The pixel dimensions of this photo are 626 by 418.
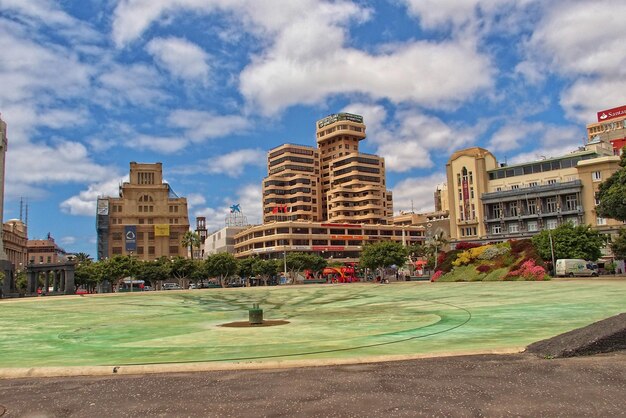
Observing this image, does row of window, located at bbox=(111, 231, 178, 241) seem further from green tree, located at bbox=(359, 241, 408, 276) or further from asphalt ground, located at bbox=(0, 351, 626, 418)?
asphalt ground, located at bbox=(0, 351, 626, 418)

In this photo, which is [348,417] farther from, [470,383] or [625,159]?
[625,159]

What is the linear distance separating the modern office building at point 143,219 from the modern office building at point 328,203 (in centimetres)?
2428

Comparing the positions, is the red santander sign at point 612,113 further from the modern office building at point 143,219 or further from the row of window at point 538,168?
the modern office building at point 143,219

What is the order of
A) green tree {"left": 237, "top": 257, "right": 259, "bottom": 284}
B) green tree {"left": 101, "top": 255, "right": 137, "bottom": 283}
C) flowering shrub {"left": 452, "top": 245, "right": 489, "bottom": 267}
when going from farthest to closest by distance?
green tree {"left": 237, "top": 257, "right": 259, "bottom": 284}
green tree {"left": 101, "top": 255, "right": 137, "bottom": 283}
flowering shrub {"left": 452, "top": 245, "right": 489, "bottom": 267}

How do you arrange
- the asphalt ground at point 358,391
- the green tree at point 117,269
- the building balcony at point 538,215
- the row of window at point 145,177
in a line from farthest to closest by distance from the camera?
the row of window at point 145,177
the building balcony at point 538,215
the green tree at point 117,269
the asphalt ground at point 358,391

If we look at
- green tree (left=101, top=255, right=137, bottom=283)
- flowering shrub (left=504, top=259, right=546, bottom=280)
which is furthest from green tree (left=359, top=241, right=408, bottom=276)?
green tree (left=101, top=255, right=137, bottom=283)

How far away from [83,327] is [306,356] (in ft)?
61.4

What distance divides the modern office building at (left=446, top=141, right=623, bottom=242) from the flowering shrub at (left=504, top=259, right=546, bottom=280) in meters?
40.0

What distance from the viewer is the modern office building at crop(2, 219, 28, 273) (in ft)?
525

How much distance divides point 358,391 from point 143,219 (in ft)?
577

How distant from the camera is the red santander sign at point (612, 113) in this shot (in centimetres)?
16375

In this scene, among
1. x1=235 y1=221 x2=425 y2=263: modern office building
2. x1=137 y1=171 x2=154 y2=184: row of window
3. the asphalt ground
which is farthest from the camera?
x1=137 y1=171 x2=154 y2=184: row of window

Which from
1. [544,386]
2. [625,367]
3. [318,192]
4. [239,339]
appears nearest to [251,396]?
[544,386]

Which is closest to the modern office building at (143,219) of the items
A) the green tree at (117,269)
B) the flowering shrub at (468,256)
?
the green tree at (117,269)
